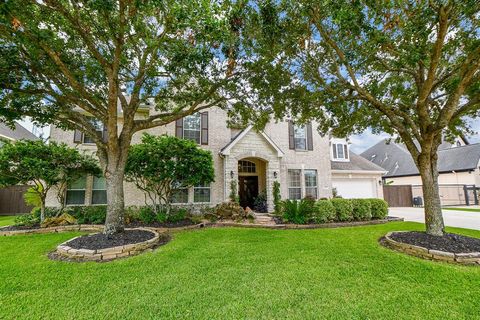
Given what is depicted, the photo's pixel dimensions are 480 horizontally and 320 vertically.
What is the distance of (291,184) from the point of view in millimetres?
14250

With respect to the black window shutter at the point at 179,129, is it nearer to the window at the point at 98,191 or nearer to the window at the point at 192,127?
the window at the point at 192,127

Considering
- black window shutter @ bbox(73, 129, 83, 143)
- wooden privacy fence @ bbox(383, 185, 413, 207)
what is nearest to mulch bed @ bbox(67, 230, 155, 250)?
black window shutter @ bbox(73, 129, 83, 143)

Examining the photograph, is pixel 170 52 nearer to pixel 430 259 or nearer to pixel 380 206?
pixel 430 259

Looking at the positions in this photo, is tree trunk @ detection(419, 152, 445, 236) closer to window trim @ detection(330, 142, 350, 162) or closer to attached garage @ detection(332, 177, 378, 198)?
attached garage @ detection(332, 177, 378, 198)

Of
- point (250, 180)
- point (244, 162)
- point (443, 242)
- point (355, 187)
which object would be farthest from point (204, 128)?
point (355, 187)

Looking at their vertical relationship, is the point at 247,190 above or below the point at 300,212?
above

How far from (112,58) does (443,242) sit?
1096 centimetres

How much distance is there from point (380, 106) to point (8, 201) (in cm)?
2144

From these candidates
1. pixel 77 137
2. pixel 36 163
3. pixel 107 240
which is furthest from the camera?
pixel 77 137

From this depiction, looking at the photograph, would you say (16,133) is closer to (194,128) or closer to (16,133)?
(16,133)

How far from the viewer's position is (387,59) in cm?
650

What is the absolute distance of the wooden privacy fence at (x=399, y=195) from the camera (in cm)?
1940

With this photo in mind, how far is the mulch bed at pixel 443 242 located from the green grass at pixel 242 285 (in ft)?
2.41

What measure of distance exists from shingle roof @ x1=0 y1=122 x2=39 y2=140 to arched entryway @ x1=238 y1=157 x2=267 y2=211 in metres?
16.9
